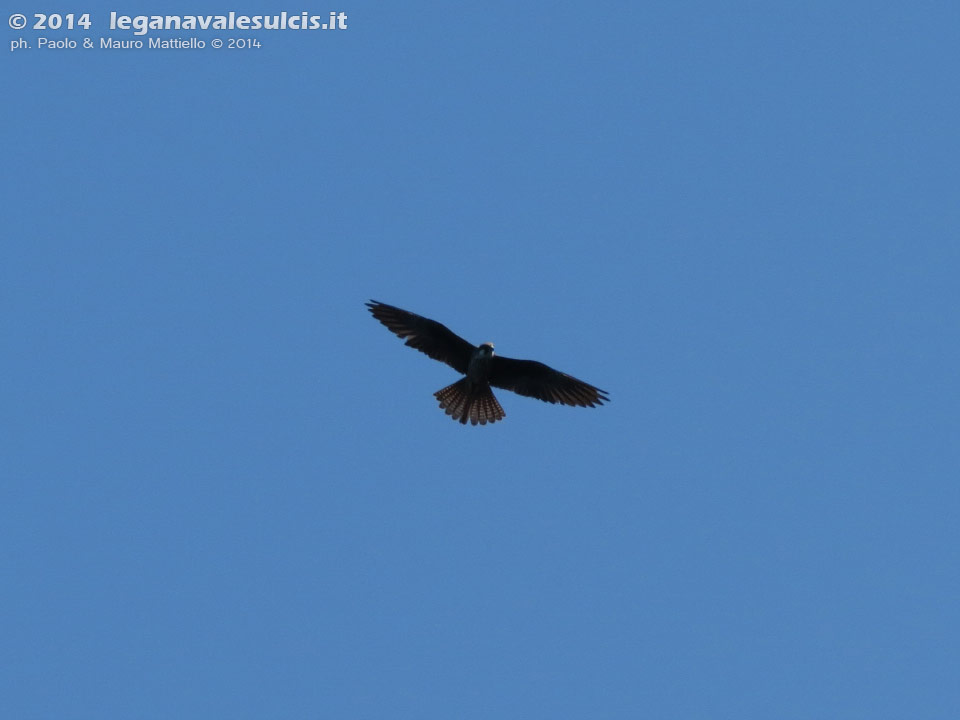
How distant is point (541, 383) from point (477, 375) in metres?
1.22

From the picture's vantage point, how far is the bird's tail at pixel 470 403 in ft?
87.9

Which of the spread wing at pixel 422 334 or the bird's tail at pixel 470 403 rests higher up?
the spread wing at pixel 422 334

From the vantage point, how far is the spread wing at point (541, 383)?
1046 inches

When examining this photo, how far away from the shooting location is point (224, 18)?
31.2 metres

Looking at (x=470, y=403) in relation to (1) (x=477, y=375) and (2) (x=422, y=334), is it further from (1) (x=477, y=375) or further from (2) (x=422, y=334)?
(2) (x=422, y=334)

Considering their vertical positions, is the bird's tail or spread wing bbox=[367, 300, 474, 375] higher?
spread wing bbox=[367, 300, 474, 375]

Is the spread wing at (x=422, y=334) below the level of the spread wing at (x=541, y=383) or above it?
above

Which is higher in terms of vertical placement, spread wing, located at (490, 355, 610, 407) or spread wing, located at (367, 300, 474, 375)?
spread wing, located at (367, 300, 474, 375)

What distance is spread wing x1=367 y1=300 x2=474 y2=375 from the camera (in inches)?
1045

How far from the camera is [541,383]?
26891 mm

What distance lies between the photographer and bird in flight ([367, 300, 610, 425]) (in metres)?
26.5

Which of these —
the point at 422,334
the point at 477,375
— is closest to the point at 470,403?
the point at 477,375

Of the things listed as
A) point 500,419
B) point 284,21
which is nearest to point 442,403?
point 500,419

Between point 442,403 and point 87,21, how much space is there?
1147 centimetres
